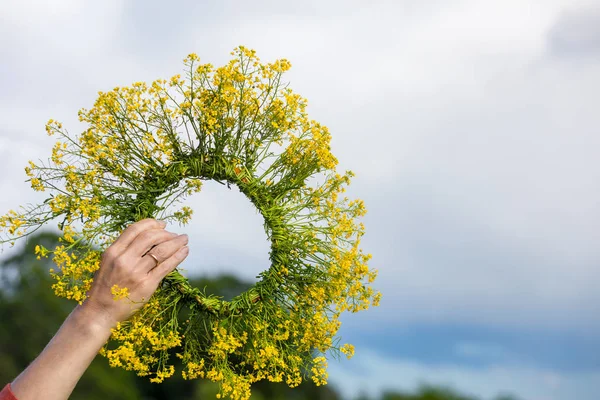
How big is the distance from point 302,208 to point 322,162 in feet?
0.75

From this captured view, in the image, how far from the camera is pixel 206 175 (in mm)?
2816

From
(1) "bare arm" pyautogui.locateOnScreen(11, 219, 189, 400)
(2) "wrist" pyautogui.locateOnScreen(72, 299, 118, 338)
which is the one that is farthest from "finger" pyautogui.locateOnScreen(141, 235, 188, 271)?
(2) "wrist" pyautogui.locateOnScreen(72, 299, 118, 338)

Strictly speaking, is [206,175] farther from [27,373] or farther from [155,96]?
[27,373]

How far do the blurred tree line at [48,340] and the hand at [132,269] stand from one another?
3935 mm

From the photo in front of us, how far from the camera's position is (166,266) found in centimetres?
252

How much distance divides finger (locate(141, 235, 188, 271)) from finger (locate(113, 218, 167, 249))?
0.09 m

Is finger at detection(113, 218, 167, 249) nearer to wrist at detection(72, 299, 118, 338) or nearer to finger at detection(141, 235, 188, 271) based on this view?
finger at detection(141, 235, 188, 271)

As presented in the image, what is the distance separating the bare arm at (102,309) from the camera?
96.2 inches

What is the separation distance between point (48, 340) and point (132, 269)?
7.58 meters

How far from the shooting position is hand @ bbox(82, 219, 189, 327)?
2.47 metres

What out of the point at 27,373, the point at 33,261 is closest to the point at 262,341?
the point at 27,373

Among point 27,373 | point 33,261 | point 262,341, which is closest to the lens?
point 27,373

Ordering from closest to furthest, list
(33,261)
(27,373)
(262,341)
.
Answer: (27,373)
(262,341)
(33,261)

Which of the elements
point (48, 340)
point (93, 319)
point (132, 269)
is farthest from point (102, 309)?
point (48, 340)
